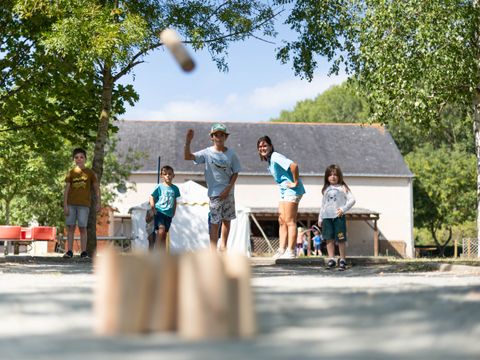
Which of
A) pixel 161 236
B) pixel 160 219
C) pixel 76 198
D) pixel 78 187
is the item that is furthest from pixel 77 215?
pixel 161 236

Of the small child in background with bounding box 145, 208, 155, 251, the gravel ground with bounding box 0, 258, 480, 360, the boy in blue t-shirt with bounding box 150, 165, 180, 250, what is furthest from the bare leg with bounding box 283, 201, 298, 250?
the gravel ground with bounding box 0, 258, 480, 360

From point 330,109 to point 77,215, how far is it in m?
69.6

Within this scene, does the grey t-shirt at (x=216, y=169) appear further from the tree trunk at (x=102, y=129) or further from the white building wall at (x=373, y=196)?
the white building wall at (x=373, y=196)

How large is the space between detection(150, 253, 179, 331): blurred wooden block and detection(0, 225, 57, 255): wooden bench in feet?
70.4

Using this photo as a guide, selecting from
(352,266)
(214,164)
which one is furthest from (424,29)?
(214,164)

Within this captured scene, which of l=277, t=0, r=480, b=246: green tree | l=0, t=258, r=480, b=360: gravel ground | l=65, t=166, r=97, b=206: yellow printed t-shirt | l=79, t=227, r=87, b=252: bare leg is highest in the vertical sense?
l=277, t=0, r=480, b=246: green tree

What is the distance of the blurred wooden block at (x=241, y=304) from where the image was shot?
13.5 feet

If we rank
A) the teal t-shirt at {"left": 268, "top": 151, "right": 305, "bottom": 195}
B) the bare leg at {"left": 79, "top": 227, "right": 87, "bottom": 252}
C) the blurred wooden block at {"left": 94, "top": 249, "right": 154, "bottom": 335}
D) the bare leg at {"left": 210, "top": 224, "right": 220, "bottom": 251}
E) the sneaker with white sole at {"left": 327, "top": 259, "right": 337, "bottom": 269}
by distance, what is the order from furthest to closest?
the bare leg at {"left": 79, "top": 227, "right": 87, "bottom": 252}, the teal t-shirt at {"left": 268, "top": 151, "right": 305, "bottom": 195}, the sneaker with white sole at {"left": 327, "top": 259, "right": 337, "bottom": 269}, the bare leg at {"left": 210, "top": 224, "right": 220, "bottom": 251}, the blurred wooden block at {"left": 94, "top": 249, "right": 154, "bottom": 335}

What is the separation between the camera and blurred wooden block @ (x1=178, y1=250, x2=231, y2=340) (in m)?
4.04

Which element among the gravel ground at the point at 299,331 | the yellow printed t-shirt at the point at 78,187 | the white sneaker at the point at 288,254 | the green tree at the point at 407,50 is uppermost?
the green tree at the point at 407,50

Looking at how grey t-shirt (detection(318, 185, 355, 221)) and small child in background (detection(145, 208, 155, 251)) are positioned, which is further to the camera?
small child in background (detection(145, 208, 155, 251))

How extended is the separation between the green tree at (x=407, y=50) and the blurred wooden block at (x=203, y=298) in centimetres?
1527

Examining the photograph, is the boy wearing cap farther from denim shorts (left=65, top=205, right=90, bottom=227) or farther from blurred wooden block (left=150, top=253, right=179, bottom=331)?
blurred wooden block (left=150, top=253, right=179, bottom=331)

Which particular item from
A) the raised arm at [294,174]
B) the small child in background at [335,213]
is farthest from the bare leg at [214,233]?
the small child in background at [335,213]
